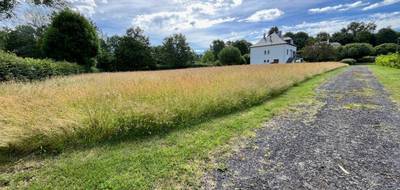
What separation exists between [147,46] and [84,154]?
39.5 metres

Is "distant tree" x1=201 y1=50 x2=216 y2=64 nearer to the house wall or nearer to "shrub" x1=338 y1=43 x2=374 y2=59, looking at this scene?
the house wall

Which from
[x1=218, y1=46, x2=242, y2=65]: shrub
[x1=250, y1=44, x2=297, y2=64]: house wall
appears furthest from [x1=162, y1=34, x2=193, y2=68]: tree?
[x1=250, y1=44, x2=297, y2=64]: house wall

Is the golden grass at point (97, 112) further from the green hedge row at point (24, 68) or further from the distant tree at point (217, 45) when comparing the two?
the distant tree at point (217, 45)

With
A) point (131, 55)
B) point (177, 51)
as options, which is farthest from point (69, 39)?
point (177, 51)

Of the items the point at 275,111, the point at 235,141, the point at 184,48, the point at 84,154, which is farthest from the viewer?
the point at 184,48

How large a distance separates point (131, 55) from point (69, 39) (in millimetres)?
15328

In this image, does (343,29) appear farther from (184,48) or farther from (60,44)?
(60,44)

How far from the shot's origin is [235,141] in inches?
160

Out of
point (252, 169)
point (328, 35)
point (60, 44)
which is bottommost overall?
point (252, 169)

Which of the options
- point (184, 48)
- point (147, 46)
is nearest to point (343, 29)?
point (184, 48)

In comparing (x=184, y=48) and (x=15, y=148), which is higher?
(x=184, y=48)

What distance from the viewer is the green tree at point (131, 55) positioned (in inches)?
1471

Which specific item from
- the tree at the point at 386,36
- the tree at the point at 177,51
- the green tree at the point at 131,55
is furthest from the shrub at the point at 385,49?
the green tree at the point at 131,55

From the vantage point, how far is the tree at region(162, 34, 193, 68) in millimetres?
47031
